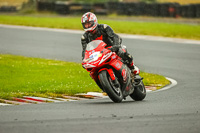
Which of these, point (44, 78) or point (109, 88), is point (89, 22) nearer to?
point (109, 88)

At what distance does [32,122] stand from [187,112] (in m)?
2.46

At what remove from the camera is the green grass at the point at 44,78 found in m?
10.9

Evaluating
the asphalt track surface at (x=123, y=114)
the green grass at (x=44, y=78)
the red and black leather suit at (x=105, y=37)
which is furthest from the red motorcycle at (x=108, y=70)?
the green grass at (x=44, y=78)

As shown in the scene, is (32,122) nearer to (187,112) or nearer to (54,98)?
(187,112)

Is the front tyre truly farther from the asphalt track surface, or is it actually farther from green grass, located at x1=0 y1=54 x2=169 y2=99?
green grass, located at x1=0 y1=54 x2=169 y2=99

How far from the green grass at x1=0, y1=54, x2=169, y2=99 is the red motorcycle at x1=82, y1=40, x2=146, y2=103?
1706 mm

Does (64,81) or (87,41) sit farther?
(64,81)

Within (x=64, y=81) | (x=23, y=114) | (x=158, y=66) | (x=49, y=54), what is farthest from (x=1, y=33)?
(x=23, y=114)

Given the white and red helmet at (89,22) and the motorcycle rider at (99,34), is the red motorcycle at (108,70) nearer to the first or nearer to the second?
the motorcycle rider at (99,34)

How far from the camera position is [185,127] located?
6.60 metres

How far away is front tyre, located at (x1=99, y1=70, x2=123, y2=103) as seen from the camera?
8703mm

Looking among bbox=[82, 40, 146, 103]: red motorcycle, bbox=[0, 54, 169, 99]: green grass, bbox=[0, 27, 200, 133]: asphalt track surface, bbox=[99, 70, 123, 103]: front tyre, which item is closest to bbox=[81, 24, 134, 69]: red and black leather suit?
bbox=[82, 40, 146, 103]: red motorcycle

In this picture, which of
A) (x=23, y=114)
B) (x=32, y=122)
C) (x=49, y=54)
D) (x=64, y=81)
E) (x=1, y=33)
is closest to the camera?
(x=32, y=122)

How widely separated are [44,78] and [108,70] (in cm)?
443
